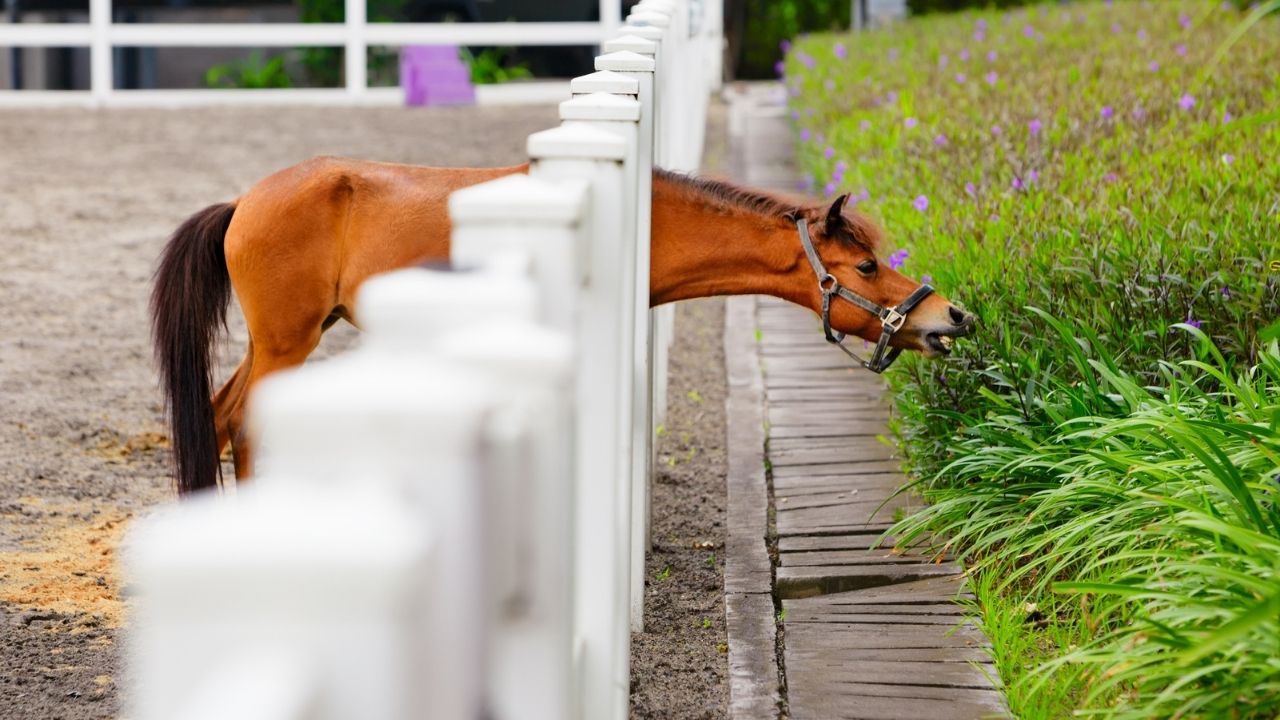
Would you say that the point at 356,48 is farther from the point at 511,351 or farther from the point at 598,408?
the point at 511,351

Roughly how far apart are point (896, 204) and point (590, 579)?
4058mm

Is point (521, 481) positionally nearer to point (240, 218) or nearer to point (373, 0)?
point (240, 218)

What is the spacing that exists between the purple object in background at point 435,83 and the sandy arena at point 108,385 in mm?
1708

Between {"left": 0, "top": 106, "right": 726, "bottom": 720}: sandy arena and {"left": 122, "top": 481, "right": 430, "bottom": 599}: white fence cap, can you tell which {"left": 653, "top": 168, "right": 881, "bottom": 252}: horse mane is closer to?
{"left": 0, "top": 106, "right": 726, "bottom": 720}: sandy arena

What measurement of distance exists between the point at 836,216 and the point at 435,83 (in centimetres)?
1190

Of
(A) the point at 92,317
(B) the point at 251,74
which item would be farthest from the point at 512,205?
(B) the point at 251,74

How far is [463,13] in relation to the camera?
57.9 ft

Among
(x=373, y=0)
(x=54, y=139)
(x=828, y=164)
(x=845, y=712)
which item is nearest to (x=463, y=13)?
(x=373, y=0)

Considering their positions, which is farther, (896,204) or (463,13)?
(463,13)

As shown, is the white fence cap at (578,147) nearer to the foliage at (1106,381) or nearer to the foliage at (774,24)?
the foliage at (1106,381)

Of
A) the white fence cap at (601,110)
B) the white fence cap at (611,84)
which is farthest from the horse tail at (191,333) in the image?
the white fence cap at (601,110)

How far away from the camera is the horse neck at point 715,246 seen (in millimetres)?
4168

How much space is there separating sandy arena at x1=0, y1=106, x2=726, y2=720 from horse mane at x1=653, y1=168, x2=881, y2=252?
997mm

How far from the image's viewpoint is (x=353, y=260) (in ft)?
14.2
